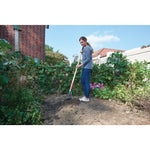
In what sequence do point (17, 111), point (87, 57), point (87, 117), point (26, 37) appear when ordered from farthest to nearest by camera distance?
point (26, 37), point (87, 57), point (87, 117), point (17, 111)

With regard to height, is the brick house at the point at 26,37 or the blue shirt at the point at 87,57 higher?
the brick house at the point at 26,37

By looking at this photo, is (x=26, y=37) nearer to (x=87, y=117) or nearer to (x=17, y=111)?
(x=17, y=111)

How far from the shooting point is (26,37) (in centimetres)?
805

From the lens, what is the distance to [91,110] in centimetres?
211

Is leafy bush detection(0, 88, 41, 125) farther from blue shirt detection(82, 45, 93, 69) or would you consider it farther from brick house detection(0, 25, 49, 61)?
brick house detection(0, 25, 49, 61)

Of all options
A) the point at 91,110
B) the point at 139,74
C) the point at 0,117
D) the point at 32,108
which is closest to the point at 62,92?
the point at 91,110

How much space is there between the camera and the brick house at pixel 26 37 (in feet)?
22.8

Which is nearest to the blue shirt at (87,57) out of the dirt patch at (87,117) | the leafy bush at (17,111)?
the dirt patch at (87,117)

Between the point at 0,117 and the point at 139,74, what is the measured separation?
3344 mm

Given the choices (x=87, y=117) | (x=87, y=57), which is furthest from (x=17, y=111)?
(x=87, y=57)

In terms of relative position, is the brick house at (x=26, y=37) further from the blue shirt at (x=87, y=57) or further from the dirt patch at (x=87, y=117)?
the dirt patch at (x=87, y=117)

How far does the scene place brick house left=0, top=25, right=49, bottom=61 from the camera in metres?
6.95

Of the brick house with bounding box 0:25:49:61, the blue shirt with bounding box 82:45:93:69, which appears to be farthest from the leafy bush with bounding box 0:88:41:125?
the brick house with bounding box 0:25:49:61
